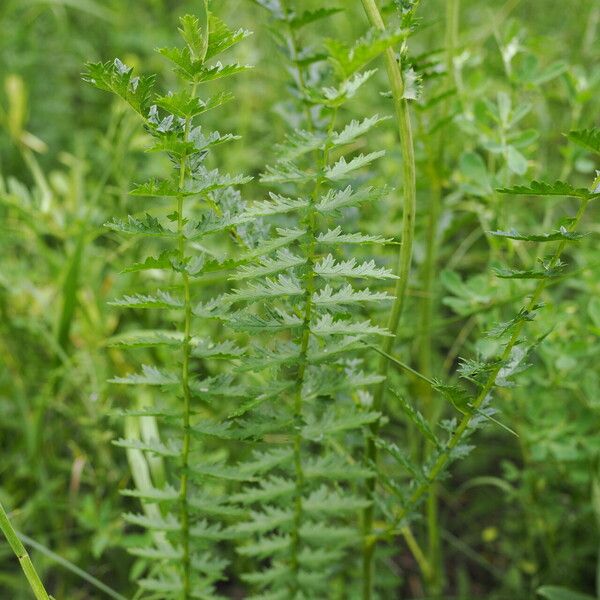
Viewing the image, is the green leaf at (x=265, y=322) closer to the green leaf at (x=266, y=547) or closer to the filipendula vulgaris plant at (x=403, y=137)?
the filipendula vulgaris plant at (x=403, y=137)

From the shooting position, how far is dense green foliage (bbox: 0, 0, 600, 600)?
2.54 feet

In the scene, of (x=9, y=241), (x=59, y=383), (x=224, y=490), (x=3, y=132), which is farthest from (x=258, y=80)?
(x=224, y=490)

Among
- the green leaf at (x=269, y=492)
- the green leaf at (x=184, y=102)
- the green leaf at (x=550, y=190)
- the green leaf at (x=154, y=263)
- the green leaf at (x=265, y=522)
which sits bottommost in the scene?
the green leaf at (x=265, y=522)

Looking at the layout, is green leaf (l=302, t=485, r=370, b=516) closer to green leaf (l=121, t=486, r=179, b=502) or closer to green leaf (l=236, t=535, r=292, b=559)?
green leaf (l=236, t=535, r=292, b=559)

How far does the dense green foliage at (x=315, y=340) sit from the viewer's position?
30.4 inches

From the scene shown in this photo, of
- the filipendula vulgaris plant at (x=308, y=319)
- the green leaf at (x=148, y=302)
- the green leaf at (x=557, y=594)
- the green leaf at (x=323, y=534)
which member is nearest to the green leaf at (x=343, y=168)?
the filipendula vulgaris plant at (x=308, y=319)

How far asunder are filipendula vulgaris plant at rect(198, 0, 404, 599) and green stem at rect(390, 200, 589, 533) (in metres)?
0.06

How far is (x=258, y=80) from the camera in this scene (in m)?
→ 2.41

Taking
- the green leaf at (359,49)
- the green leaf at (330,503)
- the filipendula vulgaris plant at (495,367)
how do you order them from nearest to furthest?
1. the green leaf at (359,49)
2. the filipendula vulgaris plant at (495,367)
3. the green leaf at (330,503)

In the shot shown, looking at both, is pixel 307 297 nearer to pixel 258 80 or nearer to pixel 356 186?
pixel 356 186

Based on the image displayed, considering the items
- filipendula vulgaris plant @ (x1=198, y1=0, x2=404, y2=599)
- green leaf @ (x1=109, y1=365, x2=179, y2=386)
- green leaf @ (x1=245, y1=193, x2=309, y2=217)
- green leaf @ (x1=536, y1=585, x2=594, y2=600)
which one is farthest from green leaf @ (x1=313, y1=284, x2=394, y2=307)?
green leaf @ (x1=536, y1=585, x2=594, y2=600)

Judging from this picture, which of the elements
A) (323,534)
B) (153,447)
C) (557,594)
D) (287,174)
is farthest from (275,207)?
(557,594)

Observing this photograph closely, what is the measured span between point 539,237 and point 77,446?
1144 millimetres

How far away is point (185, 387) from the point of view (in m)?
0.91
